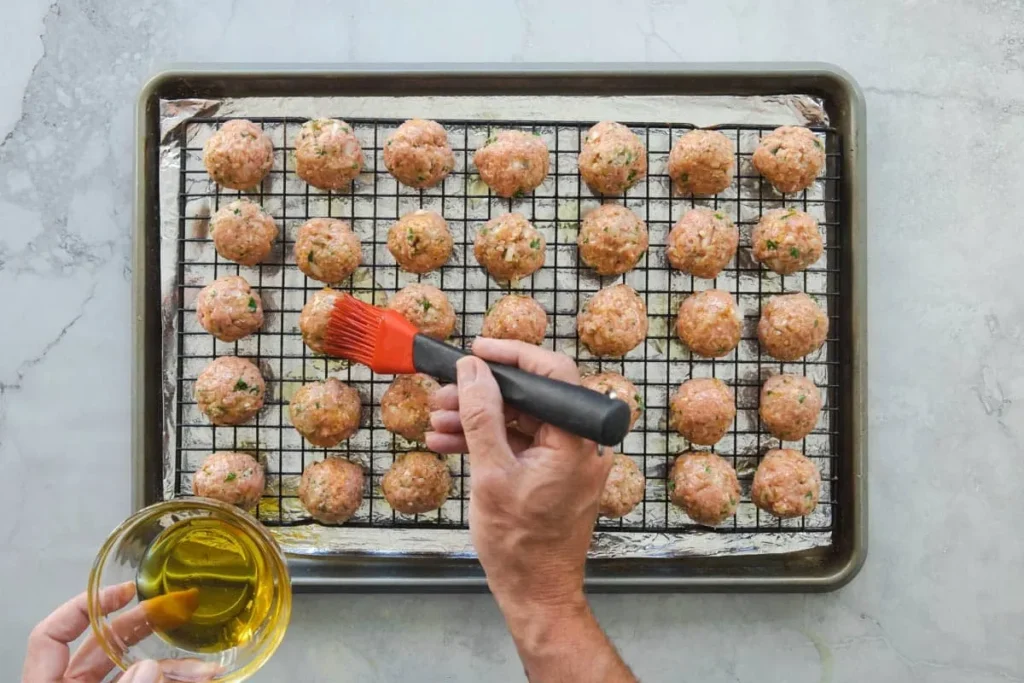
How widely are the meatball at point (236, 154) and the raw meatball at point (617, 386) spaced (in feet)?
3.05

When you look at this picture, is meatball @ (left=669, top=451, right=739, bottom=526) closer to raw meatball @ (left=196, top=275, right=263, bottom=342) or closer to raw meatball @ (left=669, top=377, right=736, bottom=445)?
raw meatball @ (left=669, top=377, right=736, bottom=445)

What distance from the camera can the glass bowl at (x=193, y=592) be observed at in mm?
1391

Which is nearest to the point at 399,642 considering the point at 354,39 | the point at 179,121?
the point at 179,121

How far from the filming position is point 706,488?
71.6 inches

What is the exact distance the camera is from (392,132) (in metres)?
1.94

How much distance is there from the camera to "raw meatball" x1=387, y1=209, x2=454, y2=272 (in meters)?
1.80

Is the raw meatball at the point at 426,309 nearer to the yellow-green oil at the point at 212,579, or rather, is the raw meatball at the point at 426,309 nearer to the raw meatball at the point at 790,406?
the yellow-green oil at the point at 212,579

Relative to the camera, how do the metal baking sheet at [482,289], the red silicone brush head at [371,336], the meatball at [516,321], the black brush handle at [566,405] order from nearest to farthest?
the black brush handle at [566,405] < the red silicone brush head at [371,336] < the meatball at [516,321] < the metal baking sheet at [482,289]

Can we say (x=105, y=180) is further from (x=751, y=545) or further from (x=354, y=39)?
(x=751, y=545)

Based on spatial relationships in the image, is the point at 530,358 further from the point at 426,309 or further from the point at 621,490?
the point at 621,490

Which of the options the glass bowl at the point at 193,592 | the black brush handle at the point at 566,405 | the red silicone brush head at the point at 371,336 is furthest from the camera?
the red silicone brush head at the point at 371,336

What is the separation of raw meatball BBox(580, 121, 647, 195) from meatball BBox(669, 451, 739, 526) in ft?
2.25

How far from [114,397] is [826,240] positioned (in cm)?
185

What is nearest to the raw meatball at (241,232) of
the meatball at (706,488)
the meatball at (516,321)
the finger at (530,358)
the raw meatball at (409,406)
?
the raw meatball at (409,406)
